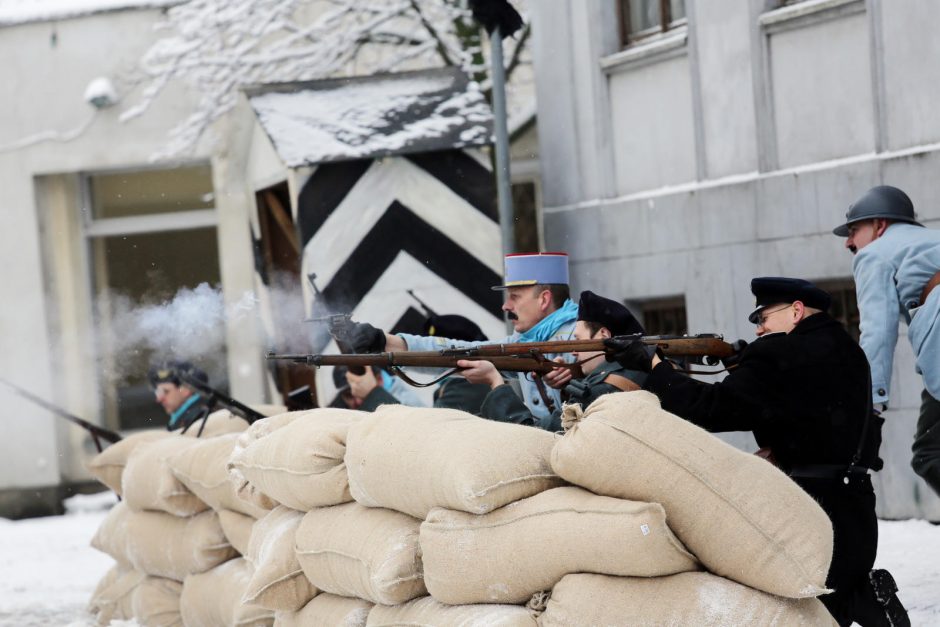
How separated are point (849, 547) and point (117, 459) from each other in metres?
5.48

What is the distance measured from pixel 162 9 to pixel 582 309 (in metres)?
9.52

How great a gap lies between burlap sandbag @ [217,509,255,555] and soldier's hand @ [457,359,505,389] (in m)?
1.64

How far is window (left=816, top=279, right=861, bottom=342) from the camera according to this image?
9.34 metres

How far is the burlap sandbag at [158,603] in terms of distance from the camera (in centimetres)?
790

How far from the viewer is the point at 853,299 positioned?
30.8 feet

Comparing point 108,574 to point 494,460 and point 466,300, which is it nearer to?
point 466,300

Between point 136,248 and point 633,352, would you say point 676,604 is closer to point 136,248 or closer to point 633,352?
point 633,352

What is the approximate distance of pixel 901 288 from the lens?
20.2ft

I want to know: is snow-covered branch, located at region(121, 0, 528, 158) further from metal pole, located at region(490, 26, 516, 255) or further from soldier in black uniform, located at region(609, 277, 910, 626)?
soldier in black uniform, located at region(609, 277, 910, 626)

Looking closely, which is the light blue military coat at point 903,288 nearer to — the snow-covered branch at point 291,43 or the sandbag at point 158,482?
the sandbag at point 158,482

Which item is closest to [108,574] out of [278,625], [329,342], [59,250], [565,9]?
[329,342]

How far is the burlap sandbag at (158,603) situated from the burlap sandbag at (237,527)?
834 millimetres

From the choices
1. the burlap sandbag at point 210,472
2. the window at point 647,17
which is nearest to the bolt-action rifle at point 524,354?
the burlap sandbag at point 210,472

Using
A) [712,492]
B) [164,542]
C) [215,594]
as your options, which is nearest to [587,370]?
[712,492]
